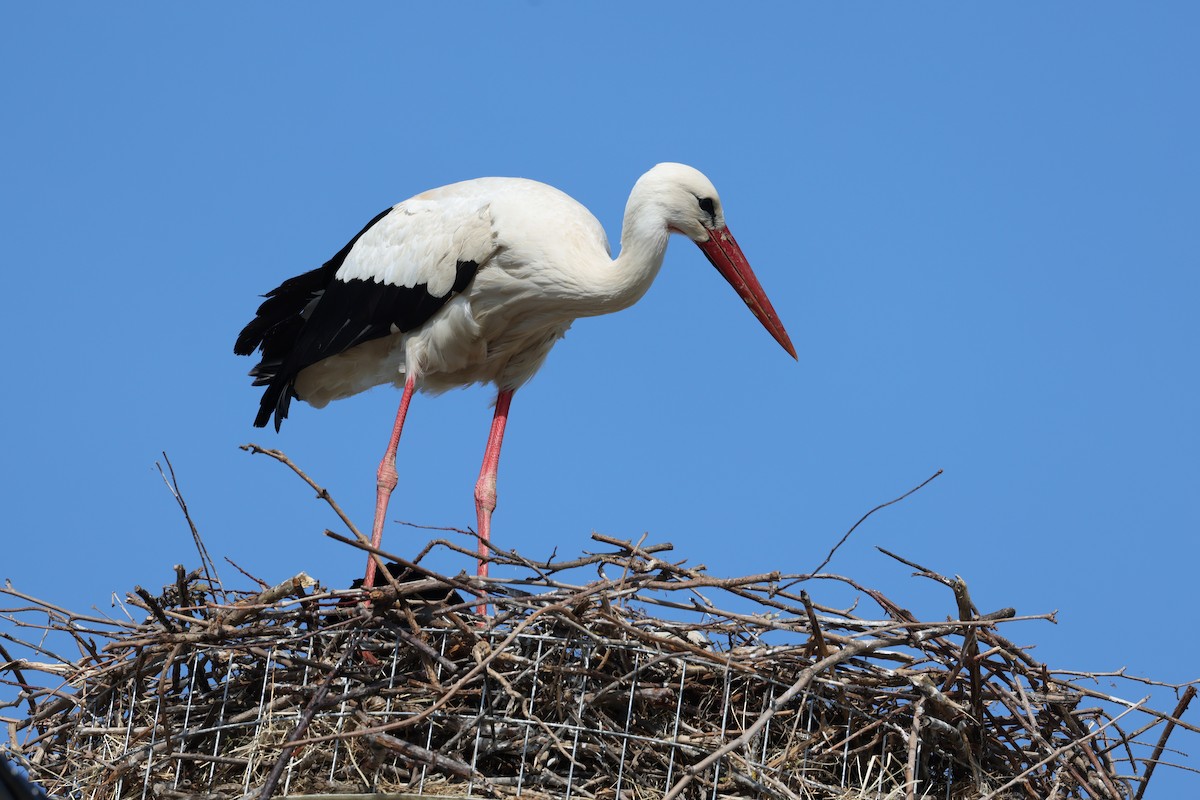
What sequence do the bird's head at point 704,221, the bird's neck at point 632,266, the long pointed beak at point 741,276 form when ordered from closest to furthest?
the bird's neck at point 632,266 < the bird's head at point 704,221 < the long pointed beak at point 741,276

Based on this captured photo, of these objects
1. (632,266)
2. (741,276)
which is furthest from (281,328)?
(741,276)

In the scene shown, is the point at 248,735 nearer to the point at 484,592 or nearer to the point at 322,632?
the point at 322,632

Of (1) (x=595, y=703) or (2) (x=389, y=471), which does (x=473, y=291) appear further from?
(1) (x=595, y=703)

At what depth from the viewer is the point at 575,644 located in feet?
16.8

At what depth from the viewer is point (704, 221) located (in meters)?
6.92

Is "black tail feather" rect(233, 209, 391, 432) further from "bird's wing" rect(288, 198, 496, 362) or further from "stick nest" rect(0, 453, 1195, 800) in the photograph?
"stick nest" rect(0, 453, 1195, 800)

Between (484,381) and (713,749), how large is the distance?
2905 millimetres

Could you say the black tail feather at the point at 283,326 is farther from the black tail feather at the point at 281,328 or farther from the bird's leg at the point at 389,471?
the bird's leg at the point at 389,471

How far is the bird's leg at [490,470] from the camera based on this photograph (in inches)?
297

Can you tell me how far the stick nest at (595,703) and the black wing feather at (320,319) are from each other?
6.42 feet

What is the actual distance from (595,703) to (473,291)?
238cm

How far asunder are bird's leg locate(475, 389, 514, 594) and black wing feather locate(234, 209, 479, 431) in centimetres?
76

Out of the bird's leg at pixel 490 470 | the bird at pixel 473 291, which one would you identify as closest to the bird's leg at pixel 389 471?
the bird at pixel 473 291

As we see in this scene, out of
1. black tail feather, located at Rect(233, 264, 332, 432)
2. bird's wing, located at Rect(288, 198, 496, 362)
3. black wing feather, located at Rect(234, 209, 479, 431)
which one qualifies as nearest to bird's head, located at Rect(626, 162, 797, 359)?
bird's wing, located at Rect(288, 198, 496, 362)
